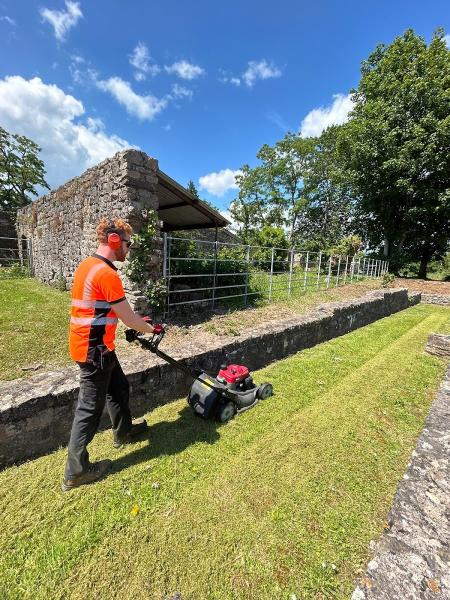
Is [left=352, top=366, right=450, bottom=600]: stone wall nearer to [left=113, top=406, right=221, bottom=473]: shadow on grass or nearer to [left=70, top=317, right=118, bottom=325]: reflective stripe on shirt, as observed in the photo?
[left=113, top=406, right=221, bottom=473]: shadow on grass

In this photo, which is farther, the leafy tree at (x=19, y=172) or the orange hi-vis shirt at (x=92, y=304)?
the leafy tree at (x=19, y=172)

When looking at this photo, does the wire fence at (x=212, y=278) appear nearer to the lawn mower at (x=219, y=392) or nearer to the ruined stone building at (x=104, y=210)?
the ruined stone building at (x=104, y=210)

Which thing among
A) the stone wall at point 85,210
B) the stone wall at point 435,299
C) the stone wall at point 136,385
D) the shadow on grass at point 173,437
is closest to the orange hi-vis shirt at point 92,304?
the stone wall at point 136,385

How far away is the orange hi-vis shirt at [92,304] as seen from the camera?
214 centimetres

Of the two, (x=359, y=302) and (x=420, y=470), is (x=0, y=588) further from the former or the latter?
(x=359, y=302)

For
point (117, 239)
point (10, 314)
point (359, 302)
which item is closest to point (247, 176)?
point (359, 302)

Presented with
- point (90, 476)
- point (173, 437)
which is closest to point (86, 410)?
point (90, 476)

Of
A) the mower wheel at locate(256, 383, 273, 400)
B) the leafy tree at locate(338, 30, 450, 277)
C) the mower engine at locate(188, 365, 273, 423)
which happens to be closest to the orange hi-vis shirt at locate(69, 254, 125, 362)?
the mower engine at locate(188, 365, 273, 423)

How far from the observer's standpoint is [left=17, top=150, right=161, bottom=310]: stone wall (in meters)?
5.82

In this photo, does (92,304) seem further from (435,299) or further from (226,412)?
(435,299)

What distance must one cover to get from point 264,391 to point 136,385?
5.06 feet

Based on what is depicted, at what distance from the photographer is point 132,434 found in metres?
2.75

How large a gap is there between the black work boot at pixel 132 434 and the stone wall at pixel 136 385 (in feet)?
1.09

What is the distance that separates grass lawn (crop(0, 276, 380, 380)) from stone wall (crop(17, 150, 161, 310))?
4.55ft
